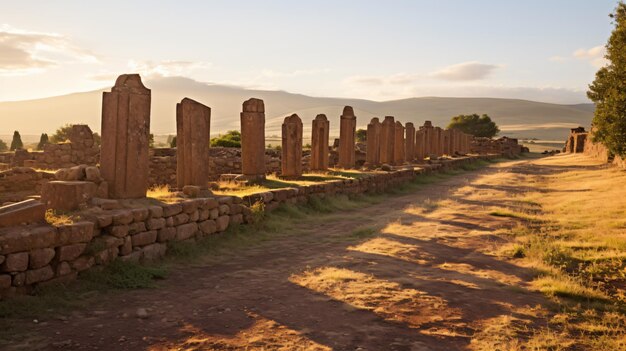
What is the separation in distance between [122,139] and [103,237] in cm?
225

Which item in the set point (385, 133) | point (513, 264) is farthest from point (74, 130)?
point (513, 264)

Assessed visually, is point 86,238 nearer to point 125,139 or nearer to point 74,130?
point 125,139

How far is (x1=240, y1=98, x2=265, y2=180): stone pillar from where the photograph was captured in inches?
569

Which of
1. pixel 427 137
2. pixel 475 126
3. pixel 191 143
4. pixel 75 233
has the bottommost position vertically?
pixel 75 233

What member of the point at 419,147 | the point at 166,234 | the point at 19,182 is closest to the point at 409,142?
the point at 419,147

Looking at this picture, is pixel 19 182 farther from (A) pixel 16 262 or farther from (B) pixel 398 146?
(B) pixel 398 146

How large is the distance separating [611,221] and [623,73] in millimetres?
7298

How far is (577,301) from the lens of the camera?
20.7 feet

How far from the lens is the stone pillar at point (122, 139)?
8.90 meters

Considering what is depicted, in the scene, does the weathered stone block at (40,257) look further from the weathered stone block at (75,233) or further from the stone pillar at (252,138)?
the stone pillar at (252,138)

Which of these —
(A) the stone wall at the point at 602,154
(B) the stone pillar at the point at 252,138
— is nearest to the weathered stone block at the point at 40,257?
(B) the stone pillar at the point at 252,138

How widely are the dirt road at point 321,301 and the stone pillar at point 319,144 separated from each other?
981cm

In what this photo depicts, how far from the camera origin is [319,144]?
19938mm

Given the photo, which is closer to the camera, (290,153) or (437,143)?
(290,153)
